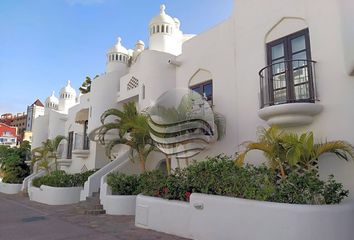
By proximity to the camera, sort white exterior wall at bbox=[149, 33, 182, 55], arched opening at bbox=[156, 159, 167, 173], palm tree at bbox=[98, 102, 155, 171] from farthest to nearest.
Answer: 1. white exterior wall at bbox=[149, 33, 182, 55]
2. arched opening at bbox=[156, 159, 167, 173]
3. palm tree at bbox=[98, 102, 155, 171]

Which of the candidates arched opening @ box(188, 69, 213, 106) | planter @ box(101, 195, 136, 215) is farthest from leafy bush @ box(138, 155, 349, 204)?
arched opening @ box(188, 69, 213, 106)

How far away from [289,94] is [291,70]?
0.81 metres

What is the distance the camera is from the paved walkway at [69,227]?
354 inches

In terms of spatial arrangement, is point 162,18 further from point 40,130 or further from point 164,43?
point 40,130

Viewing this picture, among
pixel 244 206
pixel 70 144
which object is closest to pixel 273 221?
pixel 244 206

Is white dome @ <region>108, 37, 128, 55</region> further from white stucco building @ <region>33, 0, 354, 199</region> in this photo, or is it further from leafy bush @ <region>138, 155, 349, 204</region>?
leafy bush @ <region>138, 155, 349, 204</region>

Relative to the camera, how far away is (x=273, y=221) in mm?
6777

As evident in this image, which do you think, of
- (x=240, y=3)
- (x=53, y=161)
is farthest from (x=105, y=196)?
(x=53, y=161)

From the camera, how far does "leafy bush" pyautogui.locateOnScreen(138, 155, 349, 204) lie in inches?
277

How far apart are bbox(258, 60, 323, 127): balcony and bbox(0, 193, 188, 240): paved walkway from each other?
4808mm

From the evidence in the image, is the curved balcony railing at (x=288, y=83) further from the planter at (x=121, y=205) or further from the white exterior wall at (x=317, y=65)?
the planter at (x=121, y=205)

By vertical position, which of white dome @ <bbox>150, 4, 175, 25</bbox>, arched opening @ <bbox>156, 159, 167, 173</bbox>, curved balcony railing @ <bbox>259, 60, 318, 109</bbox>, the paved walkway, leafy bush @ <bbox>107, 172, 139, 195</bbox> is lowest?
the paved walkway

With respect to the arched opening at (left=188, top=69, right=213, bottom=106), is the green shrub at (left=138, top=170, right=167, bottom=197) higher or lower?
lower

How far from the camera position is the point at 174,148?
12.6 meters
